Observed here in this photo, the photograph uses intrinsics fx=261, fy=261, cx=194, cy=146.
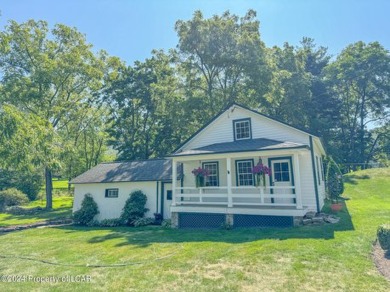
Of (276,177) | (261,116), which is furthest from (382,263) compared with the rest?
(261,116)

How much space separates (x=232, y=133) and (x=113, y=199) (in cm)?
907

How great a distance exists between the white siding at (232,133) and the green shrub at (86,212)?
7.28 m

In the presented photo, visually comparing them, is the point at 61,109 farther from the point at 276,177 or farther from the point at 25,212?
the point at 276,177

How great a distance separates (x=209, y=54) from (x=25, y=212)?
22.5m

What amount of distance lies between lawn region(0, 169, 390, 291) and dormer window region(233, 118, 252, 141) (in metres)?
5.87

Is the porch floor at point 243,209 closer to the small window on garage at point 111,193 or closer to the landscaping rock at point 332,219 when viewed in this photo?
the landscaping rock at point 332,219

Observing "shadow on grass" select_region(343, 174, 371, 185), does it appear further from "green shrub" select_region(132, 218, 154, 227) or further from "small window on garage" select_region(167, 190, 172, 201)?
"green shrub" select_region(132, 218, 154, 227)

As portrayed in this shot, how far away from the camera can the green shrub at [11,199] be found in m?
26.4

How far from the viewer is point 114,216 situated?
1716cm

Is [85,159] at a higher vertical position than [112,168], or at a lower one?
higher

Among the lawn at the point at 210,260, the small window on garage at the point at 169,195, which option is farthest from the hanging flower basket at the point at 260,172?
the small window on garage at the point at 169,195

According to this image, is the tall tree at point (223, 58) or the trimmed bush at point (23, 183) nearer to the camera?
the tall tree at point (223, 58)

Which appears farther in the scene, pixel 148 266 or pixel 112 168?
pixel 112 168

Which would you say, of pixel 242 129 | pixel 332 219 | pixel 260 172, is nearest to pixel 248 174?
pixel 260 172
